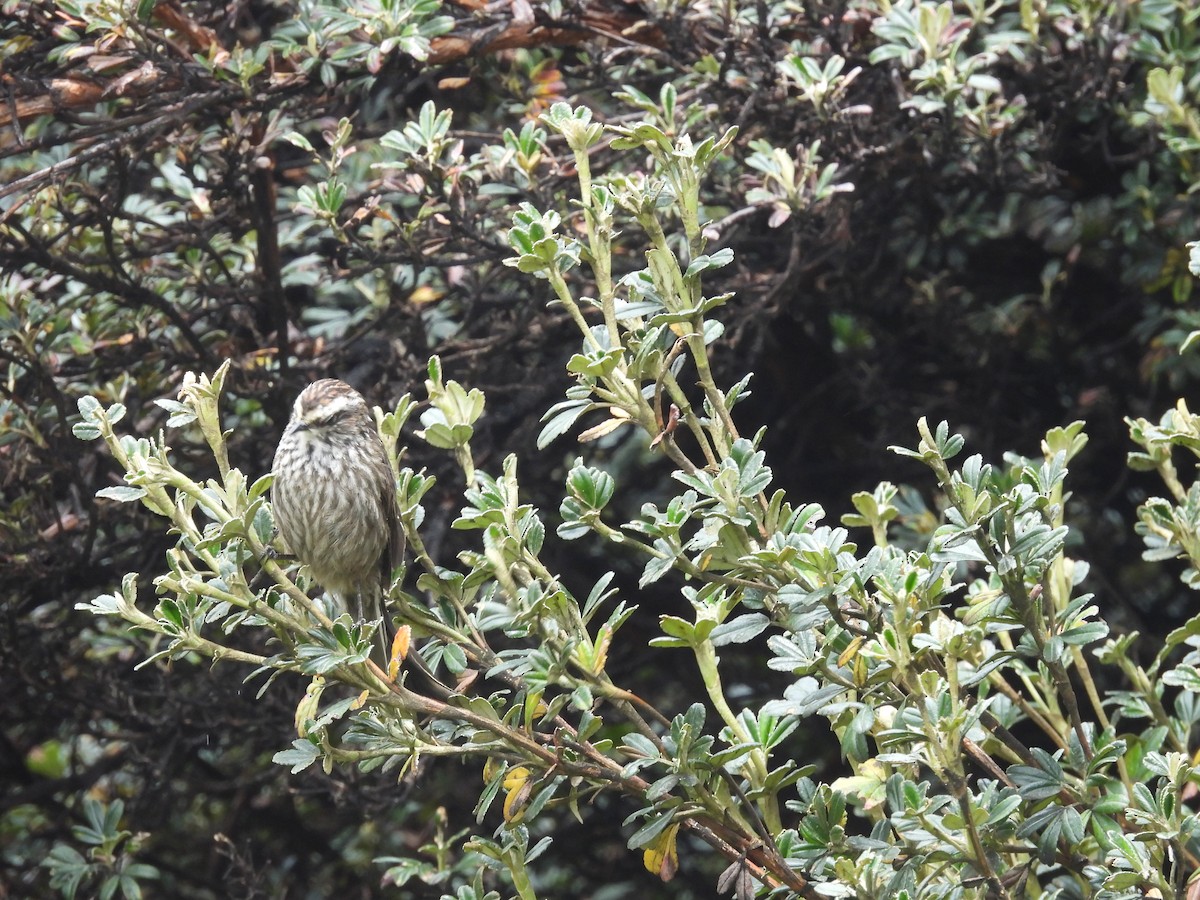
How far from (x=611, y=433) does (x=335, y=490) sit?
794mm

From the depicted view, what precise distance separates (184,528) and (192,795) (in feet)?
7.69

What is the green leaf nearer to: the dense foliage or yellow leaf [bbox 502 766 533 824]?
the dense foliage

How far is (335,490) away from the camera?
11.9ft

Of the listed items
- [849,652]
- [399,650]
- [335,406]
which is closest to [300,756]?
[399,650]

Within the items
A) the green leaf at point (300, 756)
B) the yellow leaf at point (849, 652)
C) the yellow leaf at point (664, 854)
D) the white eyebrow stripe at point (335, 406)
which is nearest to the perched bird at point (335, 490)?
the white eyebrow stripe at point (335, 406)

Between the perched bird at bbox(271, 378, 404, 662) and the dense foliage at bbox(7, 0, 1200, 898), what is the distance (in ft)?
0.52

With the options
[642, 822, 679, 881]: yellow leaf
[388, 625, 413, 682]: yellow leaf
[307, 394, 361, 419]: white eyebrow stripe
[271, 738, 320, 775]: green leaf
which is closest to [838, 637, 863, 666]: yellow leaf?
[642, 822, 679, 881]: yellow leaf

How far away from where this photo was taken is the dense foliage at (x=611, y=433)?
232 cm

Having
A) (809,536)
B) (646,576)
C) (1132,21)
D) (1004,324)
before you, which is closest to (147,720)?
(646,576)

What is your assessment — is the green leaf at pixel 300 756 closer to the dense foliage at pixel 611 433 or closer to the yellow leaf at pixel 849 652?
the dense foliage at pixel 611 433

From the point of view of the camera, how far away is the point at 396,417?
8.37 feet

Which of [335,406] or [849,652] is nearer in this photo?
[849,652]

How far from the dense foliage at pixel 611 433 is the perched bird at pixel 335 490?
158 millimetres

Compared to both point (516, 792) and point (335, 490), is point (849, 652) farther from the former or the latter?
point (335, 490)
